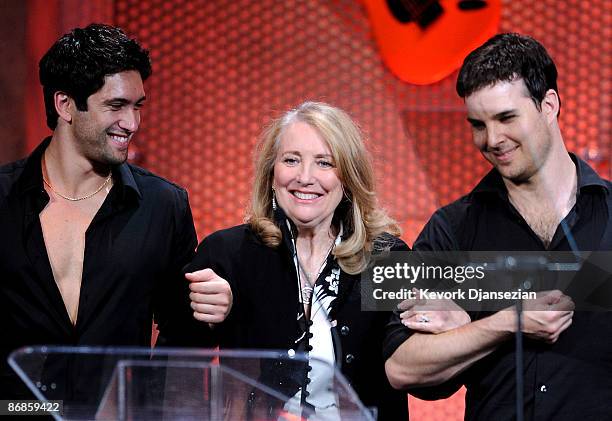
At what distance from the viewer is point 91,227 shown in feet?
6.81

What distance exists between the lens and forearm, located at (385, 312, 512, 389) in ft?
5.69

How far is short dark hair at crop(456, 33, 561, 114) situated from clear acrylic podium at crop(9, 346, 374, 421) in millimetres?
906

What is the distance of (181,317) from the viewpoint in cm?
210

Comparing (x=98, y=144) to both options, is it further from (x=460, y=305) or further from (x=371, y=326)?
(x=460, y=305)

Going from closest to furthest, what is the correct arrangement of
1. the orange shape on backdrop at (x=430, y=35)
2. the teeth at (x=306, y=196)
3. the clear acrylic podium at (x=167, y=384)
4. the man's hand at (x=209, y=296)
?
1. the clear acrylic podium at (x=167, y=384)
2. the man's hand at (x=209, y=296)
3. the teeth at (x=306, y=196)
4. the orange shape on backdrop at (x=430, y=35)

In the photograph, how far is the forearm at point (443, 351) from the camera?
173cm

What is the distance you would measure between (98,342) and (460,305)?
843 millimetres

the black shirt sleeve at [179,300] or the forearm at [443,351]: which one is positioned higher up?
the black shirt sleeve at [179,300]

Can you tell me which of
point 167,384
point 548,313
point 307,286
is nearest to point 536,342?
point 548,313

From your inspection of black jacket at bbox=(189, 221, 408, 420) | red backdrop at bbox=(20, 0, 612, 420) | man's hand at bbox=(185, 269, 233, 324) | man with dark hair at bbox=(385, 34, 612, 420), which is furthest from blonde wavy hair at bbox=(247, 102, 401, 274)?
red backdrop at bbox=(20, 0, 612, 420)

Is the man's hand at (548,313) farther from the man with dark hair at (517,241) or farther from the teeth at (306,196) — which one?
the teeth at (306,196)

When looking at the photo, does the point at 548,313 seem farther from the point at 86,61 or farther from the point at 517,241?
the point at 86,61

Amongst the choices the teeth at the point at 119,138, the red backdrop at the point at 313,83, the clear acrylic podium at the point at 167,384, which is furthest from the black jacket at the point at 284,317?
the red backdrop at the point at 313,83

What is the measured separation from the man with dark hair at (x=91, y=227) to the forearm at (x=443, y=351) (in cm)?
48
